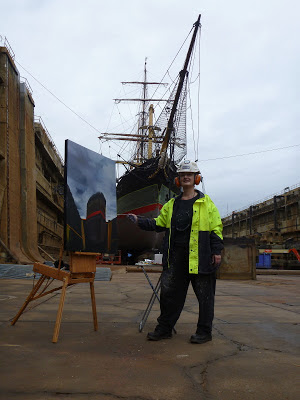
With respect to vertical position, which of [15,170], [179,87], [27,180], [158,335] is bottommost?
[158,335]

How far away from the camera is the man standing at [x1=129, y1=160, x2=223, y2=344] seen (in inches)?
116

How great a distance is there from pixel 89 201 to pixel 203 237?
122cm

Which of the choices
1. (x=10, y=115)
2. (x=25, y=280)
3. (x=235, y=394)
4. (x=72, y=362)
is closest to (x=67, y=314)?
(x=72, y=362)

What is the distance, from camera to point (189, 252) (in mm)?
2992

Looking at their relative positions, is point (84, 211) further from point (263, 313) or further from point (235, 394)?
point (263, 313)

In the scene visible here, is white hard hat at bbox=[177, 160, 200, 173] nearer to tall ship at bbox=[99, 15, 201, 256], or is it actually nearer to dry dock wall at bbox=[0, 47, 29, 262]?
dry dock wall at bbox=[0, 47, 29, 262]

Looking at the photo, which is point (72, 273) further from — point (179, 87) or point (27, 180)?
point (179, 87)

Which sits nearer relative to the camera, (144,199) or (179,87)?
(179,87)

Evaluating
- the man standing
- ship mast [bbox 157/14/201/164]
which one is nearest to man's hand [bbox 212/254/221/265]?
the man standing

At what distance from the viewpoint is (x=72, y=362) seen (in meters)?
2.21

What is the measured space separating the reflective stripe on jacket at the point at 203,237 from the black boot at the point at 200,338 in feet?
1.66

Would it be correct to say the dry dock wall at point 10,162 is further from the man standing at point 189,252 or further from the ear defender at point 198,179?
the ear defender at point 198,179

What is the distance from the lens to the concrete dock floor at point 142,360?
1.76m

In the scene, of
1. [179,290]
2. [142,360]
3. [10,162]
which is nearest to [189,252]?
[179,290]
